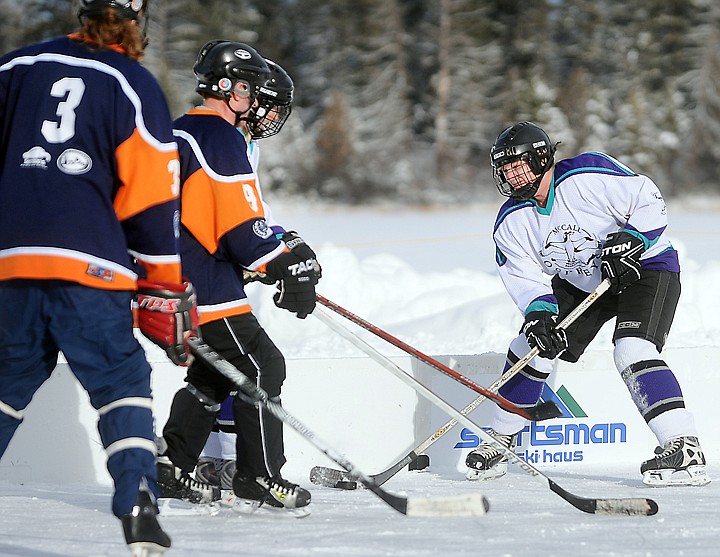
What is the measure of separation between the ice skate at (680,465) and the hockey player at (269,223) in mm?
1399

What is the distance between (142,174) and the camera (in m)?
2.13

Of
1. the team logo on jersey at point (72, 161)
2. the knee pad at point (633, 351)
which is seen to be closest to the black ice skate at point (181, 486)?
the team logo on jersey at point (72, 161)

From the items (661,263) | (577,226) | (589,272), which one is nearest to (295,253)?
(577,226)

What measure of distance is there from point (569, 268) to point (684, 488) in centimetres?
88

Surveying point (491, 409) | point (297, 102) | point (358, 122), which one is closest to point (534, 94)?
point (358, 122)

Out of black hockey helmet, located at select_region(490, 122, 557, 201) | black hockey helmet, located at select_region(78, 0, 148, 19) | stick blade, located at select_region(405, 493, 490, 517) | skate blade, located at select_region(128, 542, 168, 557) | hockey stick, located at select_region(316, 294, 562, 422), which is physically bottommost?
stick blade, located at select_region(405, 493, 490, 517)

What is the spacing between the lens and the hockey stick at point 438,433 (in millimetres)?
3273

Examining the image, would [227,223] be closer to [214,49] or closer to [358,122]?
[214,49]

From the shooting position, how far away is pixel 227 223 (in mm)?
2617

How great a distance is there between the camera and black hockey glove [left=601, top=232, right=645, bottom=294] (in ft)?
10.6

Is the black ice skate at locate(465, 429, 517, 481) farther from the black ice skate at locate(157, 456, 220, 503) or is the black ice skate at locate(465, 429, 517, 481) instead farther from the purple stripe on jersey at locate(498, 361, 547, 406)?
the black ice skate at locate(157, 456, 220, 503)

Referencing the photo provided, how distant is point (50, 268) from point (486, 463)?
188 cm

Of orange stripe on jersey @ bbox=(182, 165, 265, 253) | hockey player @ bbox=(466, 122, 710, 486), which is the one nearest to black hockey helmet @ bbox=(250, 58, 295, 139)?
orange stripe on jersey @ bbox=(182, 165, 265, 253)

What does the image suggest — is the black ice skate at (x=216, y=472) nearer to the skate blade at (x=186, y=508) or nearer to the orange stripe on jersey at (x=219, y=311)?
the skate blade at (x=186, y=508)
